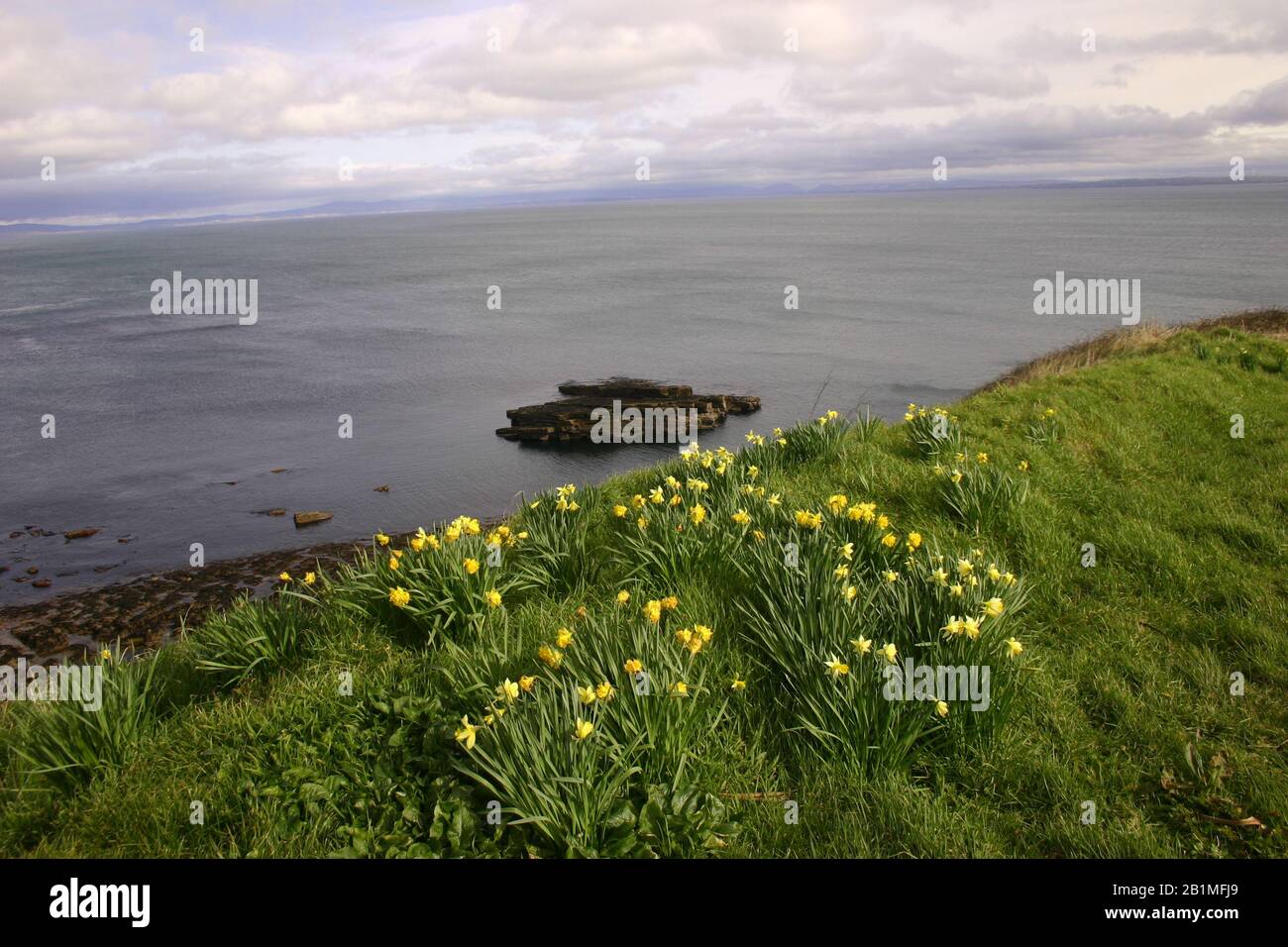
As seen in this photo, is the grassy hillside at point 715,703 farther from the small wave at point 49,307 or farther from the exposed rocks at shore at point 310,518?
the small wave at point 49,307

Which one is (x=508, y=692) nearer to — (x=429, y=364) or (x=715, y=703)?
(x=715, y=703)

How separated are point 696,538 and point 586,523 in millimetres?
936

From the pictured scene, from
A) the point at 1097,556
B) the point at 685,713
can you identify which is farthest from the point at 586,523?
the point at 1097,556

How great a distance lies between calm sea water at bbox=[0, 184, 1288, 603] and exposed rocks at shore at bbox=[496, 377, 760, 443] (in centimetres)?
103

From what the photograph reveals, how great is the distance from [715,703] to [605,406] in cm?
2453

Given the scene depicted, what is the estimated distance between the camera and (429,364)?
41.3 metres

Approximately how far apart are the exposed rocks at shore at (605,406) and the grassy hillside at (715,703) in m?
20.2

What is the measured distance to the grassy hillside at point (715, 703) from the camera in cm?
355

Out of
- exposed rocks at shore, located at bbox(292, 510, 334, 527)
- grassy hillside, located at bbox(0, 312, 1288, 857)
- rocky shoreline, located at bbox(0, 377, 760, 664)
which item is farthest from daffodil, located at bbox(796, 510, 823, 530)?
exposed rocks at shore, located at bbox(292, 510, 334, 527)

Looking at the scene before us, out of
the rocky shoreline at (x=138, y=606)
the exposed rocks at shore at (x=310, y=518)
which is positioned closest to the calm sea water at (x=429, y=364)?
the exposed rocks at shore at (x=310, y=518)

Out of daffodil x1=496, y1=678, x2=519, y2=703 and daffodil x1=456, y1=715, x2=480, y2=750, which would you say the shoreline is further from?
daffodil x1=456, y1=715, x2=480, y2=750

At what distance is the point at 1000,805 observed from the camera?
3.88m

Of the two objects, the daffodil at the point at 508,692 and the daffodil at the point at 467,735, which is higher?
the daffodil at the point at 508,692
